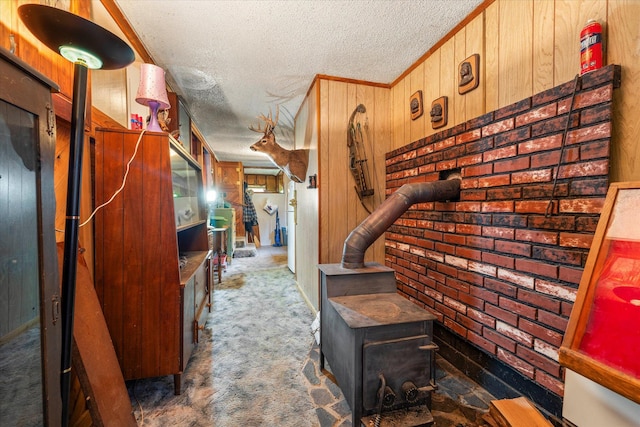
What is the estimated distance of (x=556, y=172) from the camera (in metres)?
1.27

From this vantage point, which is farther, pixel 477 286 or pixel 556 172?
pixel 477 286

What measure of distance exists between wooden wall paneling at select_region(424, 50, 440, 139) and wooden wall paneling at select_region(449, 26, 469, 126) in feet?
0.56

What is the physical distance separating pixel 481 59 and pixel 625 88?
2.81ft

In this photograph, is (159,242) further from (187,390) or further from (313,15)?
(313,15)

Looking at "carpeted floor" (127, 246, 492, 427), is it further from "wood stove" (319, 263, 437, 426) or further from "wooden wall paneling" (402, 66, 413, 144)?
"wooden wall paneling" (402, 66, 413, 144)

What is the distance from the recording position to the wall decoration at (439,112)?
2.03m

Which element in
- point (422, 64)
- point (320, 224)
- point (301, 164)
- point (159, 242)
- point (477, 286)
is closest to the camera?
point (159, 242)

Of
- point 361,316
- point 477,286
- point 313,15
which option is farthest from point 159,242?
point 477,286

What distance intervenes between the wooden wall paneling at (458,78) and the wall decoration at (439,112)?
5 cm

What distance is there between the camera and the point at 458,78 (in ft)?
6.27

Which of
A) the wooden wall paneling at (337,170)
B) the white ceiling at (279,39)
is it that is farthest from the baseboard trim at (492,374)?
the white ceiling at (279,39)

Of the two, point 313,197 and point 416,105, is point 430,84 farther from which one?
point 313,197

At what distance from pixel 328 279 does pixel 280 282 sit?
261cm

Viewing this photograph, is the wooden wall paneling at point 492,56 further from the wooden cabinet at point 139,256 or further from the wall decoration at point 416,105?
the wooden cabinet at point 139,256
